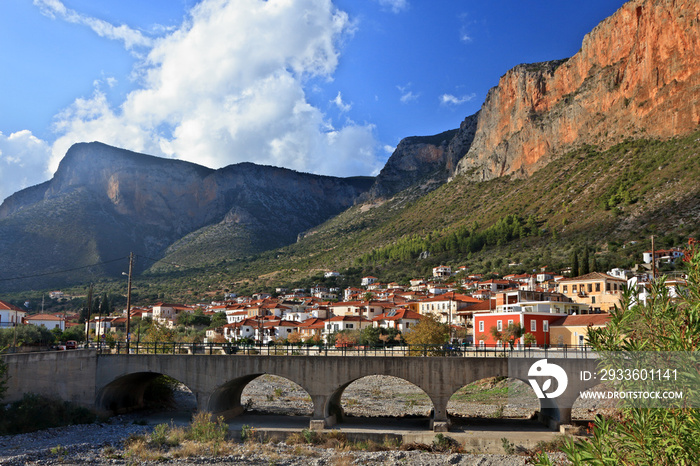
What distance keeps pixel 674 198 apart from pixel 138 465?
245 ft

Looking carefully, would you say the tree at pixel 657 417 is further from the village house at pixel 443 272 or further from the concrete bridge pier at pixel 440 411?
the village house at pixel 443 272

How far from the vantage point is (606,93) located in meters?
109

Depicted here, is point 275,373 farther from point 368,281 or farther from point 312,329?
point 368,281

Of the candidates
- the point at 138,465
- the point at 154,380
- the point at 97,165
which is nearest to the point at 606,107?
the point at 154,380

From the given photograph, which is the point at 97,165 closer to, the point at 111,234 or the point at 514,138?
the point at 111,234

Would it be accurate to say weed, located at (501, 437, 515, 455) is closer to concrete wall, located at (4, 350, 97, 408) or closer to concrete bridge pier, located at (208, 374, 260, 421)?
concrete bridge pier, located at (208, 374, 260, 421)

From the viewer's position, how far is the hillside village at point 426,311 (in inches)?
1953

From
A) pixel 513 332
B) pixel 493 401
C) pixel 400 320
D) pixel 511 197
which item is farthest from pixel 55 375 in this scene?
pixel 511 197

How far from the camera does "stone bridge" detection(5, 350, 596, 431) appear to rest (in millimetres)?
29125

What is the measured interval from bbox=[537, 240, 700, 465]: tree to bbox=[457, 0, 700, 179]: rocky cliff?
94.1 meters

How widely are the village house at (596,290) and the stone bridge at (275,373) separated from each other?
3073 cm

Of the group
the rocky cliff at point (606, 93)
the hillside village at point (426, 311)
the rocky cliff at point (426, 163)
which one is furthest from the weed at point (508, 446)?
the rocky cliff at point (426, 163)

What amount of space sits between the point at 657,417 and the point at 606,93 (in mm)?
114973

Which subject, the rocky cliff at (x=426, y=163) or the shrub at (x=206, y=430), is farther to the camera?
the rocky cliff at (x=426, y=163)
